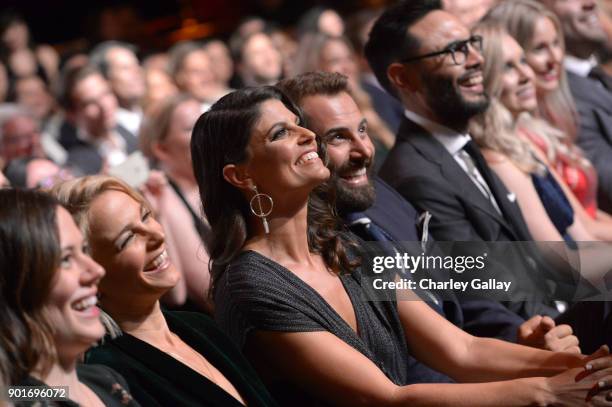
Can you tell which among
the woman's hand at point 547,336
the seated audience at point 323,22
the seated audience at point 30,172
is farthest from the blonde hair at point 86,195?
the seated audience at point 323,22

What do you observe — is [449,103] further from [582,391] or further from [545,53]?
[582,391]

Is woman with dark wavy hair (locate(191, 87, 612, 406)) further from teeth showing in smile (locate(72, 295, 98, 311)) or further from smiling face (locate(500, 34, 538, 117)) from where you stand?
smiling face (locate(500, 34, 538, 117))

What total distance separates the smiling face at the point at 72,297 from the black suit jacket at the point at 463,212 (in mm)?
1425

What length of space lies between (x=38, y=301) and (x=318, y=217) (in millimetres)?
935

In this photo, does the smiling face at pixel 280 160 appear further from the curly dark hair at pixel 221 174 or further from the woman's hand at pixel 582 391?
the woman's hand at pixel 582 391

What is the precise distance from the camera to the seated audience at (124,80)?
5.97 meters

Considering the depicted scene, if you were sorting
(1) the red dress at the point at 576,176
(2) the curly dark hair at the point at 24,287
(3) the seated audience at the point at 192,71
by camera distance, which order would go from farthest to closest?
(3) the seated audience at the point at 192,71 < (1) the red dress at the point at 576,176 < (2) the curly dark hair at the point at 24,287

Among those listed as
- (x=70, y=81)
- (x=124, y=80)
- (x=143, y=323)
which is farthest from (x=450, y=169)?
(x=124, y=80)

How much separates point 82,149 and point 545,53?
7.82ft

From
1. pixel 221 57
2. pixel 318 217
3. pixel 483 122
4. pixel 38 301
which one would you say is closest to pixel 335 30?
pixel 221 57

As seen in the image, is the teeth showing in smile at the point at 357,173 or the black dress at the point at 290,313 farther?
the teeth showing in smile at the point at 357,173

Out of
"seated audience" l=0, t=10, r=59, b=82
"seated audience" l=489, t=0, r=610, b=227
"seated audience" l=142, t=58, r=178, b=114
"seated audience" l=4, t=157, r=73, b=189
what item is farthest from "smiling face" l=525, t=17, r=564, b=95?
"seated audience" l=0, t=10, r=59, b=82

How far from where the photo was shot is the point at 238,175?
2477 mm

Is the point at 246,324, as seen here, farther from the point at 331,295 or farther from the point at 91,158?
the point at 91,158
